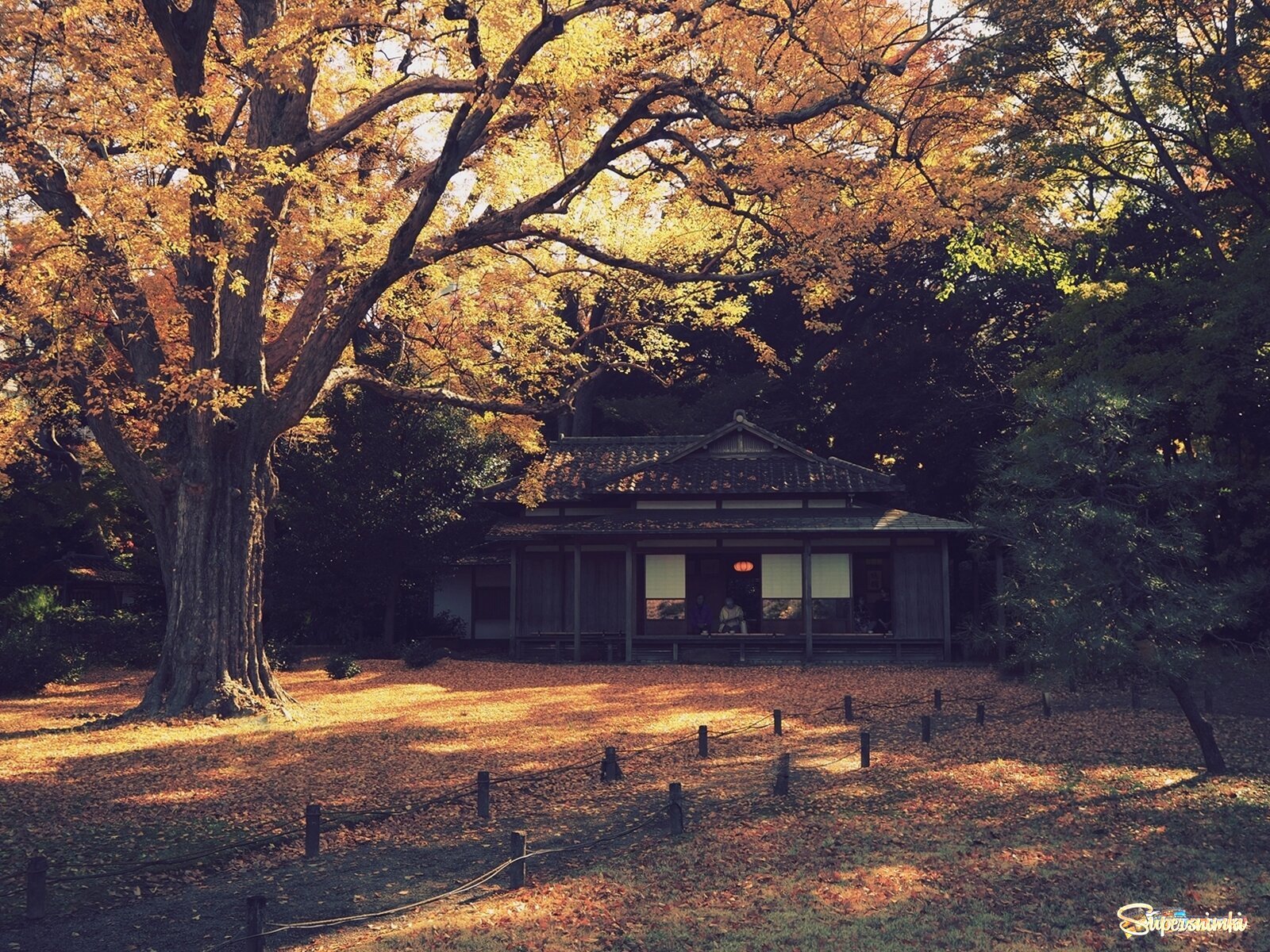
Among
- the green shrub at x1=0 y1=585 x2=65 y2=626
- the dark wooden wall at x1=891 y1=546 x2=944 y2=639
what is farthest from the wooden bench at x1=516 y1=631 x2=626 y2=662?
the green shrub at x1=0 y1=585 x2=65 y2=626

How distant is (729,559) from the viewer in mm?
27562

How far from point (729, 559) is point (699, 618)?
6.70ft

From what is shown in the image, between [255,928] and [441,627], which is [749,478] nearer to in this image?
[441,627]

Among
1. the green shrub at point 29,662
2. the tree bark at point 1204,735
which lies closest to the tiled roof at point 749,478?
the green shrub at point 29,662

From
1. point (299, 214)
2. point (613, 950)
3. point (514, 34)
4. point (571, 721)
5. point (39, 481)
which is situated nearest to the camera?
point (613, 950)

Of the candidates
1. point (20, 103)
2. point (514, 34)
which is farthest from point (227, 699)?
point (514, 34)

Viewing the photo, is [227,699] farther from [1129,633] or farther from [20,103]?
[1129,633]

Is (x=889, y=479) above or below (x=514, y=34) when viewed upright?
below

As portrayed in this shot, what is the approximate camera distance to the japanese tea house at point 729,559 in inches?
985

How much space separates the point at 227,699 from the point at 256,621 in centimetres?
146

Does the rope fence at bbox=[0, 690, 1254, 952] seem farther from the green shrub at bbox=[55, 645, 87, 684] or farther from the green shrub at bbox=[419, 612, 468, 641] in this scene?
the green shrub at bbox=[419, 612, 468, 641]

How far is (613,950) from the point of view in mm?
7027

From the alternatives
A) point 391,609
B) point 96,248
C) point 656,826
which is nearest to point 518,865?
point 656,826

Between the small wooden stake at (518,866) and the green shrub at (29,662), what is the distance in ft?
53.1
